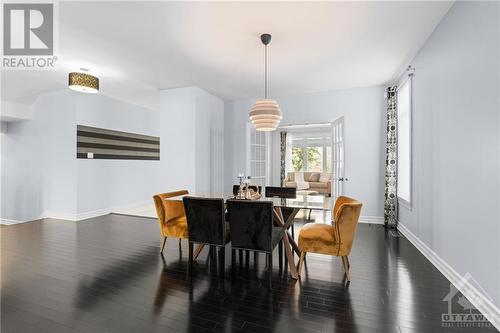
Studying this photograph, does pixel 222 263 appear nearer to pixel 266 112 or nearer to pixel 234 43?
pixel 266 112

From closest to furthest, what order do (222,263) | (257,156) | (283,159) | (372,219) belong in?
(222,263) < (372,219) < (257,156) < (283,159)

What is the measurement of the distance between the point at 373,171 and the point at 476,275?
116 inches

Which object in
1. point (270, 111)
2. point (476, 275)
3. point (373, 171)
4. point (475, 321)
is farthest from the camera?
point (373, 171)

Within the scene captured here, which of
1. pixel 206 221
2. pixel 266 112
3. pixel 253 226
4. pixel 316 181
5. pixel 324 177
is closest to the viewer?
pixel 253 226

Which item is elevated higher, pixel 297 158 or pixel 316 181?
pixel 297 158

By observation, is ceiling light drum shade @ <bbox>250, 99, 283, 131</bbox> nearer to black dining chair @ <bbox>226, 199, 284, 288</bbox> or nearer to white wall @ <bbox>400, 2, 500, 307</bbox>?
black dining chair @ <bbox>226, 199, 284, 288</bbox>

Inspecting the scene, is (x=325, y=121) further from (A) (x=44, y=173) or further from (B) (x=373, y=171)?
(A) (x=44, y=173)

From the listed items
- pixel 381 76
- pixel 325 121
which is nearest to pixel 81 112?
pixel 325 121

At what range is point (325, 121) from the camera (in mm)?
5094

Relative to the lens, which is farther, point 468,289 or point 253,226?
point 253,226

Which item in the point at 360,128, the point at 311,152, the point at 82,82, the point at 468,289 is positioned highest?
the point at 82,82

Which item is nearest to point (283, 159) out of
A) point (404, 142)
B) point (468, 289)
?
point (404, 142)

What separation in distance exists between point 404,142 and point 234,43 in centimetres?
322

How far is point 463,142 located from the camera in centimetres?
221
